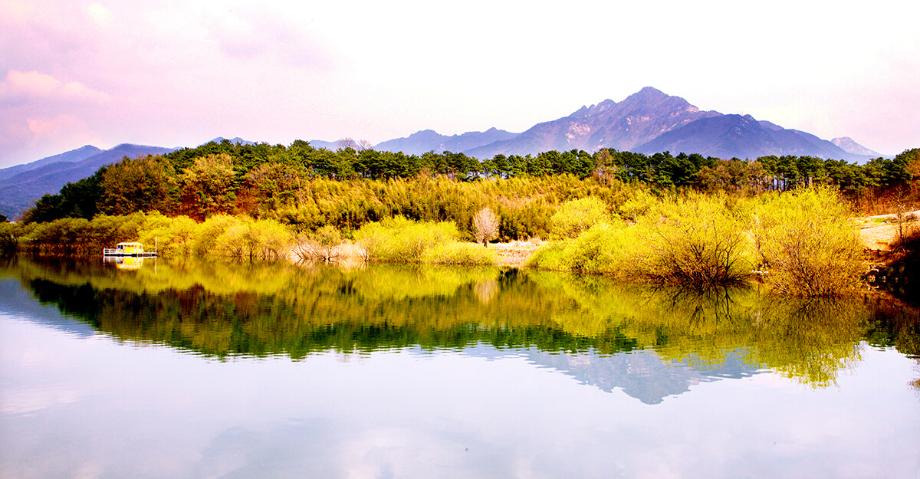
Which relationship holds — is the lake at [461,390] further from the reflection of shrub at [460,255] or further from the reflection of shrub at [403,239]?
the reflection of shrub at [403,239]

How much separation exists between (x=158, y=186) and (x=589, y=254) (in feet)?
187

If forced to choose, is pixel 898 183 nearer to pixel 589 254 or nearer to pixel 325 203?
pixel 589 254

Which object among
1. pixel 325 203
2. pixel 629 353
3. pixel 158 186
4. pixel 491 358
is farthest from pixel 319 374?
pixel 158 186

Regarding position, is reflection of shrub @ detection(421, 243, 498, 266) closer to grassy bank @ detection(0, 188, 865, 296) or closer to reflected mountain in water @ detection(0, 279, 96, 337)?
grassy bank @ detection(0, 188, 865, 296)

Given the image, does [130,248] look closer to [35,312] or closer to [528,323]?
[35,312]

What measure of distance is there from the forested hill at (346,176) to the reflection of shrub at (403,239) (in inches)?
413

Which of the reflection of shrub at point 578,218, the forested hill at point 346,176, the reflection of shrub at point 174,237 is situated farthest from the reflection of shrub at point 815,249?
the reflection of shrub at point 174,237

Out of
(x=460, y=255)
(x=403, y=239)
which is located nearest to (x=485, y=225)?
(x=460, y=255)

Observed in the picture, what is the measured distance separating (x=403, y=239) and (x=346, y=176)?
30052 mm

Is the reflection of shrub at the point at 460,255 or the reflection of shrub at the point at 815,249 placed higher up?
the reflection of shrub at the point at 815,249

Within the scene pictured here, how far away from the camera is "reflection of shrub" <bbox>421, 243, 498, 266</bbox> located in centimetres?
5044

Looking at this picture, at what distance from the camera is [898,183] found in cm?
7350

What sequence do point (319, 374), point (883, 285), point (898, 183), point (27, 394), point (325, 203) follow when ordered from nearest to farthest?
point (27, 394)
point (319, 374)
point (883, 285)
point (325, 203)
point (898, 183)

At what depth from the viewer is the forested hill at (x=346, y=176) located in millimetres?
73062
